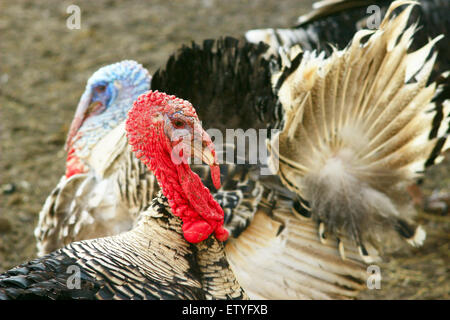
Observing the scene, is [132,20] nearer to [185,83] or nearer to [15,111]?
[15,111]

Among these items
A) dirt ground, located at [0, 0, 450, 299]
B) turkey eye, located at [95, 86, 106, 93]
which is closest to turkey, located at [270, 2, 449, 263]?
dirt ground, located at [0, 0, 450, 299]

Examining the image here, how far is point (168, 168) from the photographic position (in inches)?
70.8

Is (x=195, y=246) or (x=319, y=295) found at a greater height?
(x=195, y=246)

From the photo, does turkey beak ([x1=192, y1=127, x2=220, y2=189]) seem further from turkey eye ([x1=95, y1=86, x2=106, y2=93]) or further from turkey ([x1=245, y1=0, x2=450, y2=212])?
turkey eye ([x1=95, y1=86, x2=106, y2=93])

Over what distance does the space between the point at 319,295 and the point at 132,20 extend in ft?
13.9

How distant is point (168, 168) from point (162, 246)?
0.86ft

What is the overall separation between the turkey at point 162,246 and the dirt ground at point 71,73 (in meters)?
1.50

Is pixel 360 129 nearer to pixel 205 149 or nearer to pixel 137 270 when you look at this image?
pixel 205 149

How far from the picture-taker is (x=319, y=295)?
7.76ft

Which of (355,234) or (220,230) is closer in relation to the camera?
(220,230)

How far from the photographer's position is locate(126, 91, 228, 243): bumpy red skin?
1766 mm

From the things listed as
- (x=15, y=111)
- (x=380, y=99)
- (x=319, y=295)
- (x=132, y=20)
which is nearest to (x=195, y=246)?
(x=319, y=295)

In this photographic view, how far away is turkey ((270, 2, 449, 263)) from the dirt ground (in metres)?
0.79
